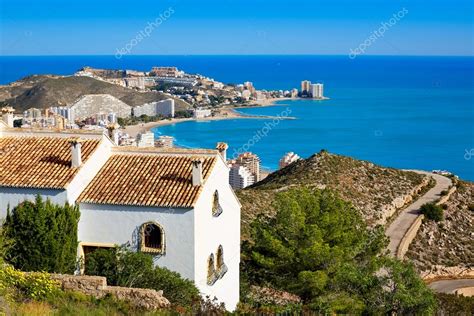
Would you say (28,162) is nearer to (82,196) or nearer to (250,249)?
(82,196)

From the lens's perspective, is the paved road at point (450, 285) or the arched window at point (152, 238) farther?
the paved road at point (450, 285)

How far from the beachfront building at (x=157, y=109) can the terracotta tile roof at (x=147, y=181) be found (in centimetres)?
11577

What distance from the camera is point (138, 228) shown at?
13.4 meters

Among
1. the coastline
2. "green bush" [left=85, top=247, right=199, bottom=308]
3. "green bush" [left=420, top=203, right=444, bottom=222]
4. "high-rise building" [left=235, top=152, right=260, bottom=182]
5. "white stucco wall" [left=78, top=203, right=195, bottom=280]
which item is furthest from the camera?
the coastline

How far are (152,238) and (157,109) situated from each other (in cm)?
Answer: 12207

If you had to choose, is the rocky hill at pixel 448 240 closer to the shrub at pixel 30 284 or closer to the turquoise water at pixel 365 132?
the shrub at pixel 30 284

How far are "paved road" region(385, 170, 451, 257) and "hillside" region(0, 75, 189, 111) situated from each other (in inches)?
3682

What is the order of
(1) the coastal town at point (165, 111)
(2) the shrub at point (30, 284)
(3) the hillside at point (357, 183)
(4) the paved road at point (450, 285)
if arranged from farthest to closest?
(1) the coastal town at point (165, 111), (3) the hillside at point (357, 183), (4) the paved road at point (450, 285), (2) the shrub at point (30, 284)

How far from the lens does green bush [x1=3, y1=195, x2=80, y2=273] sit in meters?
13.2

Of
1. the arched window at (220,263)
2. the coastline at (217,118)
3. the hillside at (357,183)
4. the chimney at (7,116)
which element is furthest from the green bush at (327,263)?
the coastline at (217,118)

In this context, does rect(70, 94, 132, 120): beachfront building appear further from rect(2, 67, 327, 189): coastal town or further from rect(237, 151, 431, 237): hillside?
rect(237, 151, 431, 237): hillside

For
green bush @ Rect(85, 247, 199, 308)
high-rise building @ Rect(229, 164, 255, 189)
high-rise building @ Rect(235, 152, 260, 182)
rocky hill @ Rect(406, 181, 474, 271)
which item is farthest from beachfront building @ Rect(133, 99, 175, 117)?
green bush @ Rect(85, 247, 199, 308)

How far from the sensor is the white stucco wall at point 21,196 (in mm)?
13422

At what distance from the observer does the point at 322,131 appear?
4390 inches
